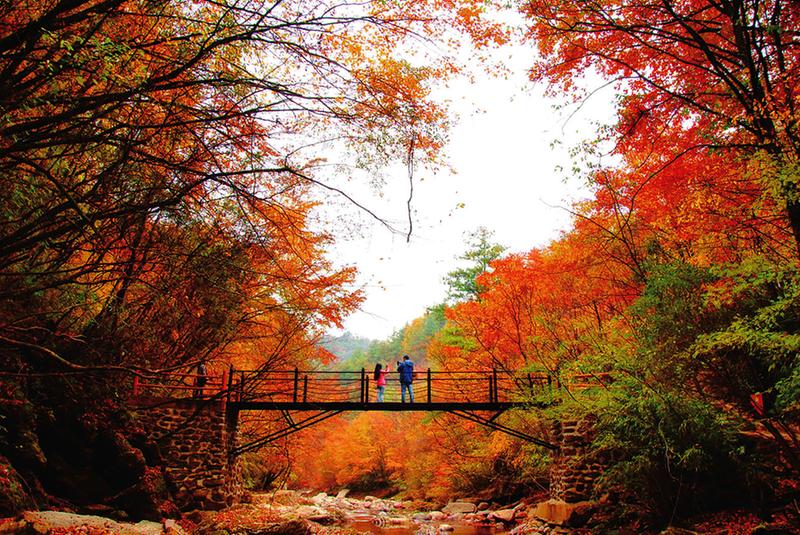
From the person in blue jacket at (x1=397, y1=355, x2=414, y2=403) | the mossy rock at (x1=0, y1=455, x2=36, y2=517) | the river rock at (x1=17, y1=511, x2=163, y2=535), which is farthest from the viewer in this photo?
the person in blue jacket at (x1=397, y1=355, x2=414, y2=403)

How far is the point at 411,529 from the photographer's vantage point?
1462 cm

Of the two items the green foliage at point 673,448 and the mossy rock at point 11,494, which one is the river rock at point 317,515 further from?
the green foliage at point 673,448

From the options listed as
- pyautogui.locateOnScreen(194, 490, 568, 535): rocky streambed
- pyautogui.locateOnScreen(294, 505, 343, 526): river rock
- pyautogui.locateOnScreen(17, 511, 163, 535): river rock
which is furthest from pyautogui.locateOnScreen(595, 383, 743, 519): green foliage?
pyautogui.locateOnScreen(294, 505, 343, 526): river rock

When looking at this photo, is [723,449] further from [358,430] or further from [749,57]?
[358,430]

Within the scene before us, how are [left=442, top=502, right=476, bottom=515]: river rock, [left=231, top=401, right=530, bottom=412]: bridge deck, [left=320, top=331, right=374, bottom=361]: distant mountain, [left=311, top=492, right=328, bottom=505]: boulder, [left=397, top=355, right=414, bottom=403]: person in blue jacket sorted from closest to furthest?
[left=231, top=401, right=530, bottom=412]: bridge deck, [left=397, top=355, right=414, bottom=403]: person in blue jacket, [left=320, top=331, right=374, bottom=361]: distant mountain, [left=442, top=502, right=476, bottom=515]: river rock, [left=311, top=492, right=328, bottom=505]: boulder

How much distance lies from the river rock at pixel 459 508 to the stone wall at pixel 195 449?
8208 mm

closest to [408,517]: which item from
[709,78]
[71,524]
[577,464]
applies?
[577,464]

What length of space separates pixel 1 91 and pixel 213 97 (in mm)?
1500

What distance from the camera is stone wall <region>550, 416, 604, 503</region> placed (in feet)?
36.7

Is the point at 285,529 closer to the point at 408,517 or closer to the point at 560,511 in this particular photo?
the point at 560,511

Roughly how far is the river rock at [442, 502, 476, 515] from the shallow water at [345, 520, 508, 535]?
5.79ft

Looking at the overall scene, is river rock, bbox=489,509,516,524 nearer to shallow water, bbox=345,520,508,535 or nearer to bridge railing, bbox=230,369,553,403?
shallow water, bbox=345,520,508,535

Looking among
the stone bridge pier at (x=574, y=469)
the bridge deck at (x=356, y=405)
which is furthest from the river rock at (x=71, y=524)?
the stone bridge pier at (x=574, y=469)

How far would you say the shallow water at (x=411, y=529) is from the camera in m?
13.1
